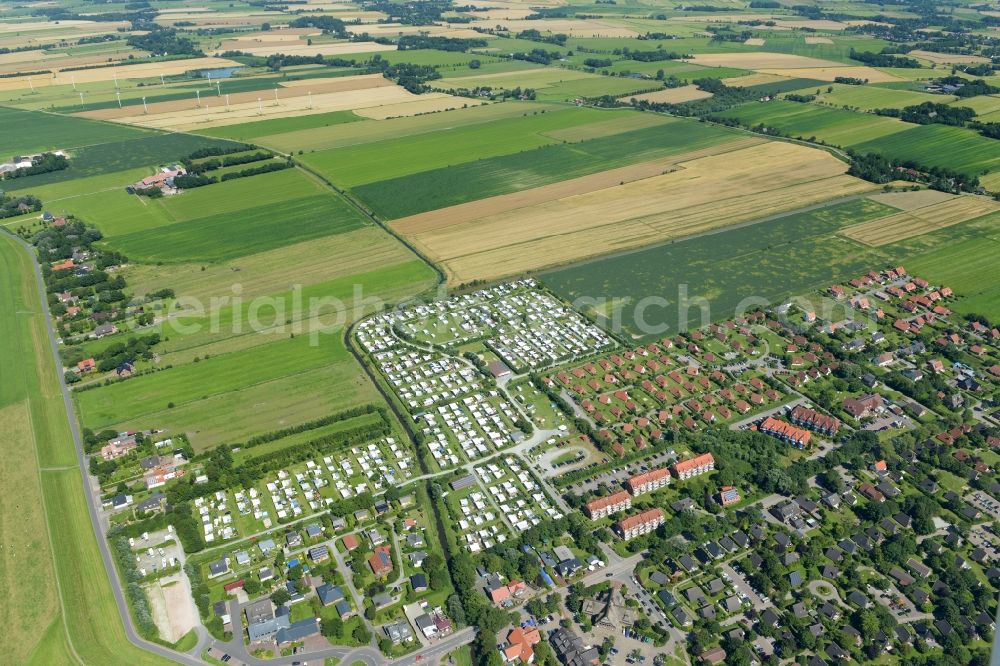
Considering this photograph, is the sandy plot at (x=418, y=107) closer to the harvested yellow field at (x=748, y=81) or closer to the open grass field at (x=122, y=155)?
the open grass field at (x=122, y=155)

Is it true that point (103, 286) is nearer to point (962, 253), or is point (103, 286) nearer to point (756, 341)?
point (756, 341)

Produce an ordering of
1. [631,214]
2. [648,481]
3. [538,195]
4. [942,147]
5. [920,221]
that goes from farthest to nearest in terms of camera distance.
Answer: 1. [942,147]
2. [538,195]
3. [631,214]
4. [920,221]
5. [648,481]

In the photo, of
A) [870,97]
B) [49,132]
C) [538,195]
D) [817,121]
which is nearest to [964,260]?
[538,195]

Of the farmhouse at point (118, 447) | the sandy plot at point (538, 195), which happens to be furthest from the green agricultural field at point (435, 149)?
the farmhouse at point (118, 447)

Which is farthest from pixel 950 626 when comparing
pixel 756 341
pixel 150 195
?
pixel 150 195

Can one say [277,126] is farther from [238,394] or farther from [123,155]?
[238,394]

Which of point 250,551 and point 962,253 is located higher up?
point 962,253
